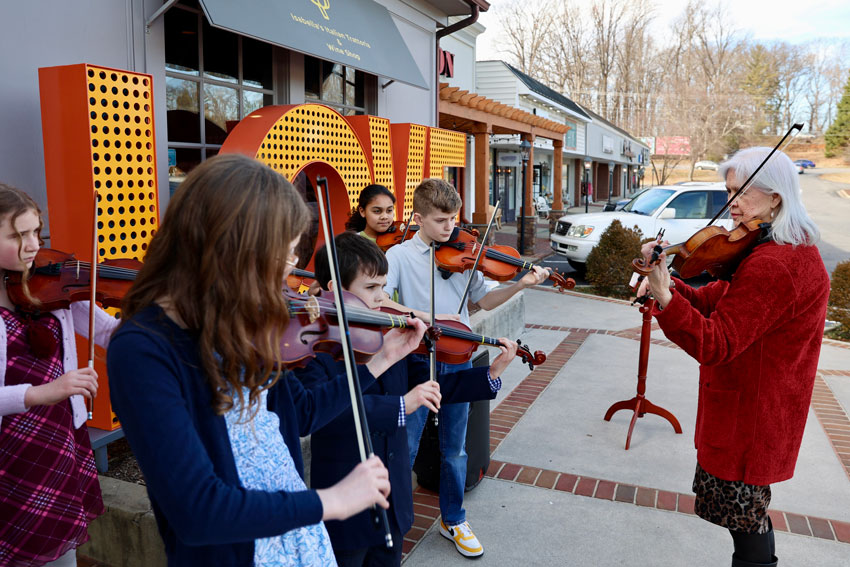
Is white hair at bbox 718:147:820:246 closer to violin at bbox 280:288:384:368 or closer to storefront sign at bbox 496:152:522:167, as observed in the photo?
violin at bbox 280:288:384:368

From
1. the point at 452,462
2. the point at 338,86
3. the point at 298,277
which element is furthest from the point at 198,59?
the point at 452,462

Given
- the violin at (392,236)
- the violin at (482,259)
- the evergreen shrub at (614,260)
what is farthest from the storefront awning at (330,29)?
the evergreen shrub at (614,260)

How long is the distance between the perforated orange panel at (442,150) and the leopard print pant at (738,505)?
17.4 ft

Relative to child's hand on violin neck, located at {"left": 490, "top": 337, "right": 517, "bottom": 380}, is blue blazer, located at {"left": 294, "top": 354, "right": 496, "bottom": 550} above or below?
below

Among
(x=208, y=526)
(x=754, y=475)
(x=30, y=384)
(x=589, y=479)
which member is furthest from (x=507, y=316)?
(x=208, y=526)

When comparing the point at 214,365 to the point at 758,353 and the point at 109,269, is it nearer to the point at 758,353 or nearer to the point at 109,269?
the point at 109,269

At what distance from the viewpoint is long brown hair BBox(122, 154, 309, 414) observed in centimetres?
119

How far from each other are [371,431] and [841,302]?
820 centimetres

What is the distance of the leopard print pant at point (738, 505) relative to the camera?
2.40 m

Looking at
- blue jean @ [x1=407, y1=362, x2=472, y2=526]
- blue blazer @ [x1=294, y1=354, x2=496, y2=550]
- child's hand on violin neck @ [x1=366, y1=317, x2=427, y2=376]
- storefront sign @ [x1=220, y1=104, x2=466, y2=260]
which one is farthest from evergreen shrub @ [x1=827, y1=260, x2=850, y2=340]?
child's hand on violin neck @ [x1=366, y1=317, x2=427, y2=376]

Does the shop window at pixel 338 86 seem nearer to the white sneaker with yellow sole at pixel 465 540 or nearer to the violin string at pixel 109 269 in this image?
the violin string at pixel 109 269

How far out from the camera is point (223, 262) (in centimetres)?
119

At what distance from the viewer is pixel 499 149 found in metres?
23.3

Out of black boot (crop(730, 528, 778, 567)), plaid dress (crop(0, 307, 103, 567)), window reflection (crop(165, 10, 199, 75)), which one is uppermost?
window reflection (crop(165, 10, 199, 75))
